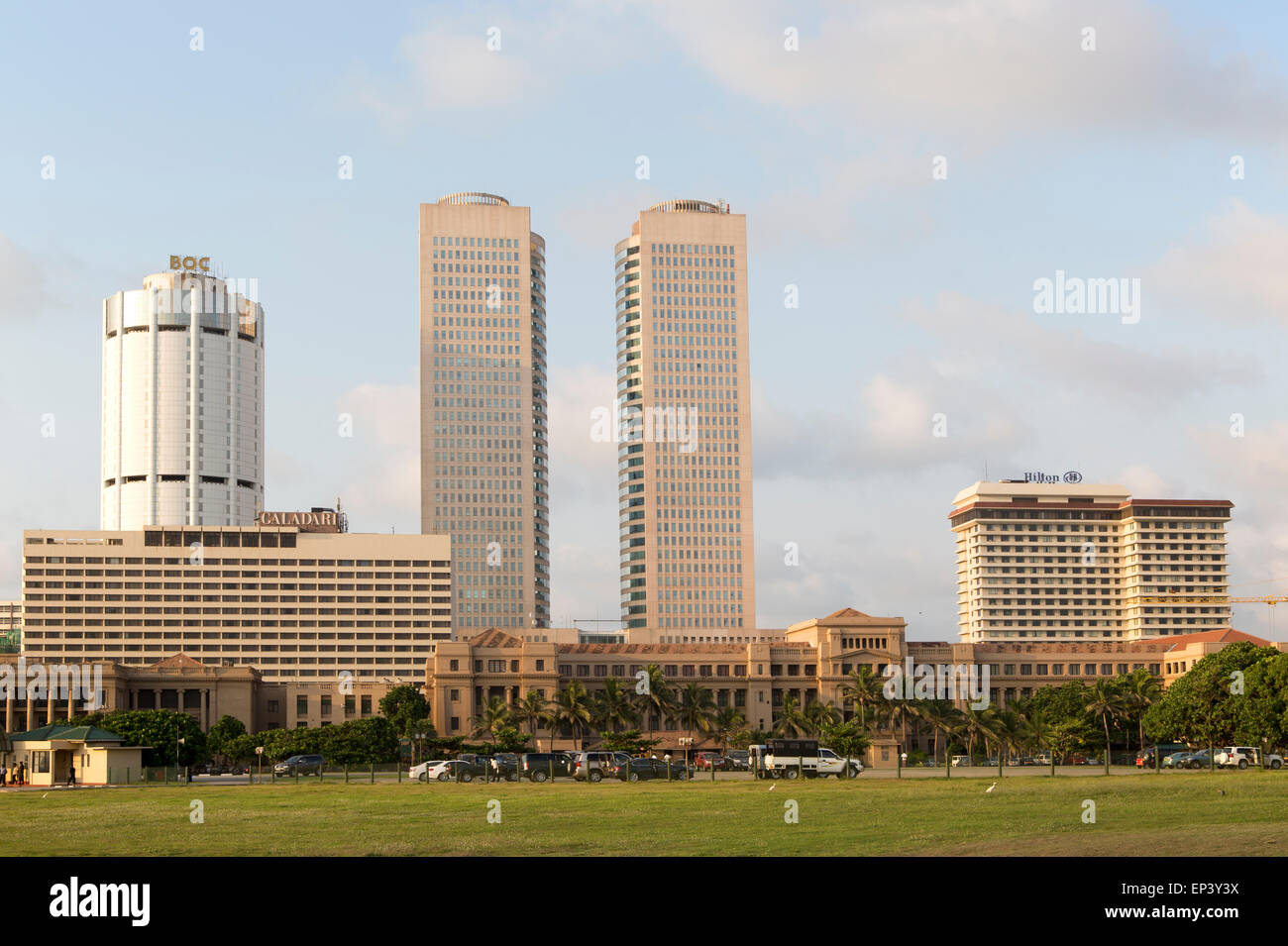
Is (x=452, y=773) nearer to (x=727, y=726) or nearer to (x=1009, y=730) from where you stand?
(x=1009, y=730)

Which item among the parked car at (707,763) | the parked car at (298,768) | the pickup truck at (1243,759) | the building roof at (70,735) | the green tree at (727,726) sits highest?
the building roof at (70,735)

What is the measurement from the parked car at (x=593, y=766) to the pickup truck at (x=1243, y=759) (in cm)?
4479

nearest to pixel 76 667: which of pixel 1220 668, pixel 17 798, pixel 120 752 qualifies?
pixel 120 752

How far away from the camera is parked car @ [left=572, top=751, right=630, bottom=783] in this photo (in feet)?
307

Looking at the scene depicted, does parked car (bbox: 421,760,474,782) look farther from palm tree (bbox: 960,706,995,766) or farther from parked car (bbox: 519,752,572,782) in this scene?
palm tree (bbox: 960,706,995,766)

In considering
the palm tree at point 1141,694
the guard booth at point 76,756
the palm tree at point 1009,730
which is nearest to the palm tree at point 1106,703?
the palm tree at point 1141,694

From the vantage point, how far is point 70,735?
10588 cm

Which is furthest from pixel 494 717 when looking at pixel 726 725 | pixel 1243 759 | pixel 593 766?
pixel 1243 759

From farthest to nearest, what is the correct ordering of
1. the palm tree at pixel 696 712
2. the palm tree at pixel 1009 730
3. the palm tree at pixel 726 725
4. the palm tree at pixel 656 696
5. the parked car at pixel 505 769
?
the palm tree at pixel 656 696, the palm tree at pixel 696 712, the palm tree at pixel 726 725, the palm tree at pixel 1009 730, the parked car at pixel 505 769

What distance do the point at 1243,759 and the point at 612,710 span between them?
267 ft

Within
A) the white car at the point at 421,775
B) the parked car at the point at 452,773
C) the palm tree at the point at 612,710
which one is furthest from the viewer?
the palm tree at the point at 612,710

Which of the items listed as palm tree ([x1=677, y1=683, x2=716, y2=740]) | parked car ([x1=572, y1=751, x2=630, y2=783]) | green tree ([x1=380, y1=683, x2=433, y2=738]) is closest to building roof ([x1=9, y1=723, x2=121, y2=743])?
parked car ([x1=572, y1=751, x2=630, y2=783])

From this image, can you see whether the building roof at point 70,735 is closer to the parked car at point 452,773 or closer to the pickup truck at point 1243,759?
the parked car at point 452,773

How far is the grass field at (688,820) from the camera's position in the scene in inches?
1617
